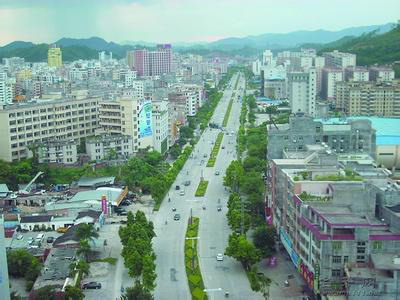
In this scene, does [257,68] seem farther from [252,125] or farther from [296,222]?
[296,222]

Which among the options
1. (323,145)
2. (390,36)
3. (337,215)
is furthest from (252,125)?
(390,36)

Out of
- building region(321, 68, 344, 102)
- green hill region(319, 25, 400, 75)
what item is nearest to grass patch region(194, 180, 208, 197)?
building region(321, 68, 344, 102)

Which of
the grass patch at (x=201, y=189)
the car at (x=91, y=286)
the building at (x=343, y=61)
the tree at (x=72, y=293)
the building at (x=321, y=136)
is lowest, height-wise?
the car at (x=91, y=286)

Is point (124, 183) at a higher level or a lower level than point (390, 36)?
lower

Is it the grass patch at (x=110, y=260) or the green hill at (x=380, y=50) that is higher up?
the green hill at (x=380, y=50)

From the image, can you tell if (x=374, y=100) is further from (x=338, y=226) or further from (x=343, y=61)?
(x=338, y=226)

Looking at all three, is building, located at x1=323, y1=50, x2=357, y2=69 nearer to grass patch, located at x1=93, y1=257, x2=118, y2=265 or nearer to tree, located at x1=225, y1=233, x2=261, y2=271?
tree, located at x1=225, y1=233, x2=261, y2=271

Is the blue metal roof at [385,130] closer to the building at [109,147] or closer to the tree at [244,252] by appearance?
the building at [109,147]

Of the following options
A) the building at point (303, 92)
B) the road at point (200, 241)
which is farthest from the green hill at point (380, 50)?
the road at point (200, 241)
